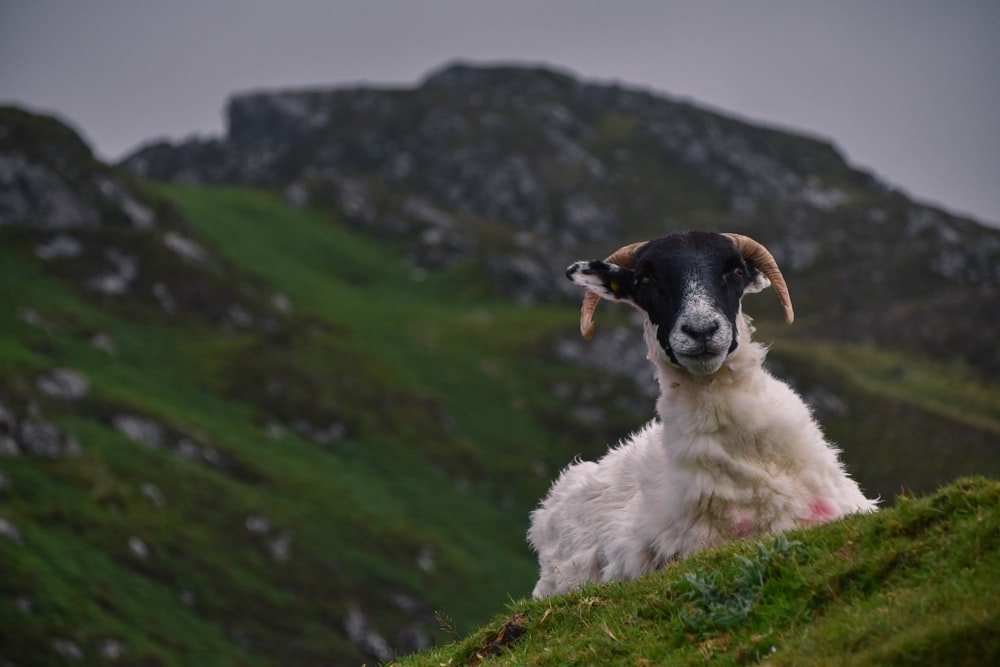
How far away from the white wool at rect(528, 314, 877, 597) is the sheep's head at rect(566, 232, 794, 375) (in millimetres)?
358

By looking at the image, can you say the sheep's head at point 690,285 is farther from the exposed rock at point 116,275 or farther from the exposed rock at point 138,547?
the exposed rock at point 116,275

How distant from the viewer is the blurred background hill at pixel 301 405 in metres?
70.1

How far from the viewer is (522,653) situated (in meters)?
9.55

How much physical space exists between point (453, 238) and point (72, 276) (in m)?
79.5

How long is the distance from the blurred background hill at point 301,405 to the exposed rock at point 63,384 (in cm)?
18

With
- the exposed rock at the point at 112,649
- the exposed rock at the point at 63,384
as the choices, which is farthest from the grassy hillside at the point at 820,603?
the exposed rock at the point at 63,384

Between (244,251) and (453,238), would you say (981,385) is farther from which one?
(244,251)

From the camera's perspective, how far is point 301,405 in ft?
355

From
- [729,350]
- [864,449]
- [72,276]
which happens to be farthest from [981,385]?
[729,350]

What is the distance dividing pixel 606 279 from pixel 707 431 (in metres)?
2.24

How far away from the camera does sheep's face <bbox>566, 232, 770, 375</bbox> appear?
1124cm

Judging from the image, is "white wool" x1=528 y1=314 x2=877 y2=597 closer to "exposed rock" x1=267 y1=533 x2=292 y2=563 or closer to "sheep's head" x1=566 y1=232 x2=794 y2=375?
"sheep's head" x1=566 y1=232 x2=794 y2=375

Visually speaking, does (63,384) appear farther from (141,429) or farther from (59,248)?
(59,248)

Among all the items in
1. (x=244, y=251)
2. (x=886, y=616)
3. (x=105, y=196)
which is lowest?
(x=244, y=251)
